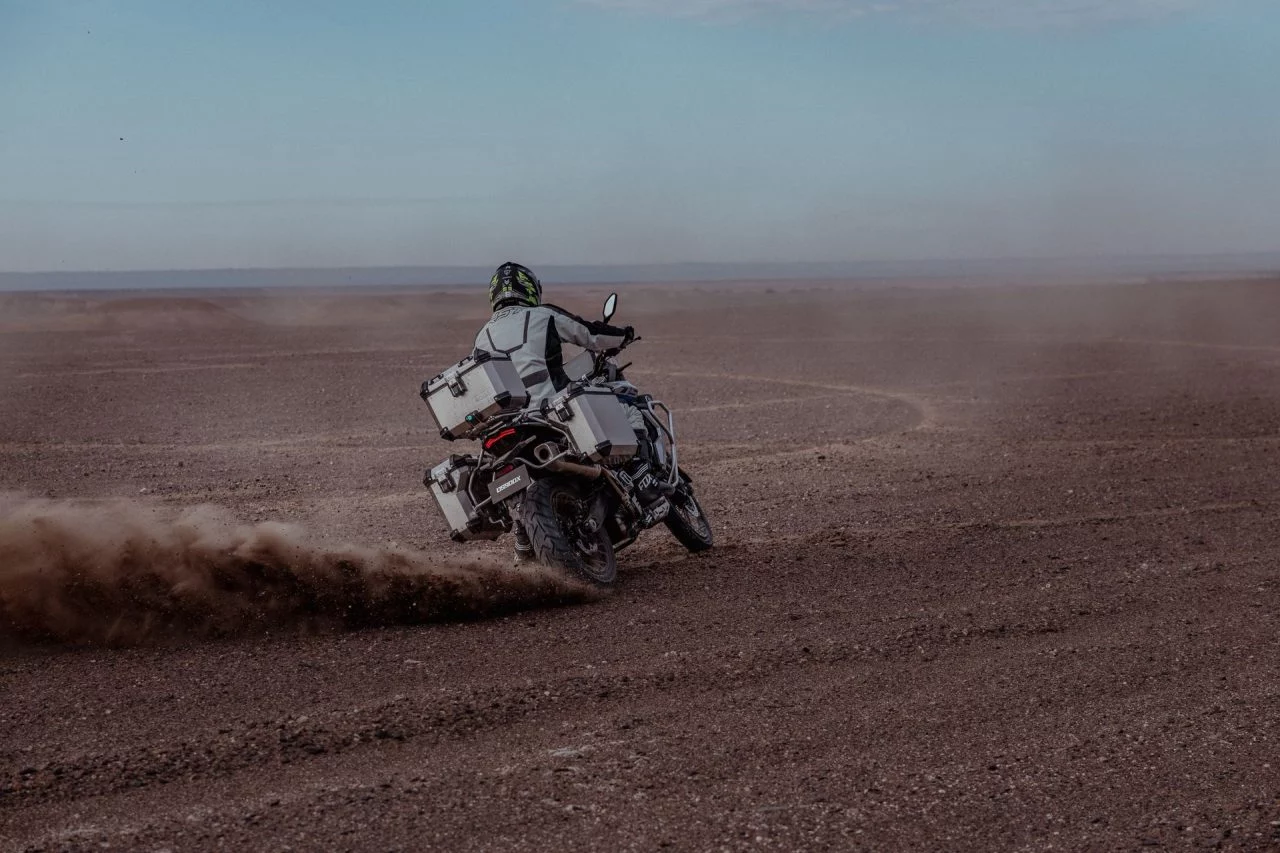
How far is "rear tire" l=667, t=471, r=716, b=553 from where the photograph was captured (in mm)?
9391

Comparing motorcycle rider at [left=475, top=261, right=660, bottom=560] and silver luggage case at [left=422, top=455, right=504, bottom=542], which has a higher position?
motorcycle rider at [left=475, top=261, right=660, bottom=560]

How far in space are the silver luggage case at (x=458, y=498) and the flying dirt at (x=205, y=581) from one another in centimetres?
54

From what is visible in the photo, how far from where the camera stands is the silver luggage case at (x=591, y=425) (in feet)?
27.5

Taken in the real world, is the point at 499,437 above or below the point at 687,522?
above

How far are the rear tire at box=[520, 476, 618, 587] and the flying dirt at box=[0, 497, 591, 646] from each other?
15cm

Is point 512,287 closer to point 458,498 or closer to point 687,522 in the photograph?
point 458,498

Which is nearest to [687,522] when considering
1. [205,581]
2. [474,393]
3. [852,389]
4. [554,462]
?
[554,462]

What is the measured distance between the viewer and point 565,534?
8.40 meters

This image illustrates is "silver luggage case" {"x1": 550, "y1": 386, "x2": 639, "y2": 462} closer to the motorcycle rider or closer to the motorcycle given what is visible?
the motorcycle

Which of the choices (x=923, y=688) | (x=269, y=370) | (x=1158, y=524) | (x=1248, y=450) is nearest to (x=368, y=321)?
(x=269, y=370)

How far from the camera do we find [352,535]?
407 inches

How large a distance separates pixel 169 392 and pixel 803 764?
1884cm

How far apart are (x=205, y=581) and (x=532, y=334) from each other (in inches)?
99.7

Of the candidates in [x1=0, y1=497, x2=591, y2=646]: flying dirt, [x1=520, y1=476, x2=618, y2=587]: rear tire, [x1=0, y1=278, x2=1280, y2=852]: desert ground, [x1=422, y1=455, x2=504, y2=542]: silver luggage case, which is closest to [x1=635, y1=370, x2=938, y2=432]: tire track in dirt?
[x1=0, y1=278, x2=1280, y2=852]: desert ground
